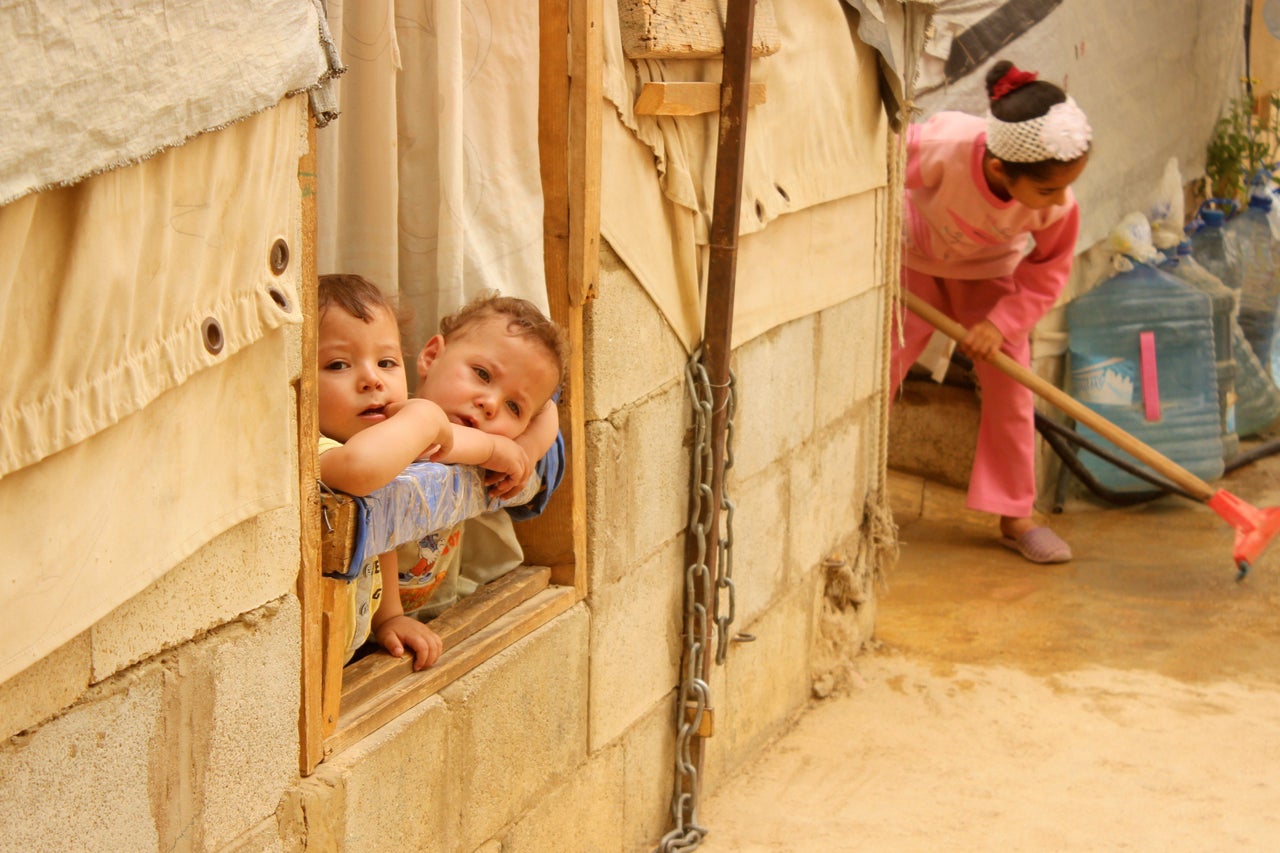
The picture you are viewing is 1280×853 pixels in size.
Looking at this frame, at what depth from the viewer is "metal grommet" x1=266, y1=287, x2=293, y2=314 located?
1609mm

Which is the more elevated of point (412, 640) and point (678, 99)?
point (678, 99)

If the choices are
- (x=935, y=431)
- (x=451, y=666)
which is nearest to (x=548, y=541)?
(x=451, y=666)

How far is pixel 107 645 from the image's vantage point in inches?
57.6

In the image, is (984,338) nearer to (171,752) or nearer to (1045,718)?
(1045,718)

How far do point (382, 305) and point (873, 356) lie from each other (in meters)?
2.45

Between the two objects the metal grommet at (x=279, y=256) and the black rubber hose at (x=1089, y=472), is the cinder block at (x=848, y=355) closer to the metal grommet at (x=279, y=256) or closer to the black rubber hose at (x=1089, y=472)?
the black rubber hose at (x=1089, y=472)

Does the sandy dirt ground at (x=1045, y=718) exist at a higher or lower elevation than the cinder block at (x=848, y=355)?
lower

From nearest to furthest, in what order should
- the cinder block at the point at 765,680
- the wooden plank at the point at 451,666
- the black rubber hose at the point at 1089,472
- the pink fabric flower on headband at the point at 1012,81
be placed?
the wooden plank at the point at 451,666 → the cinder block at the point at 765,680 → the pink fabric flower on headband at the point at 1012,81 → the black rubber hose at the point at 1089,472

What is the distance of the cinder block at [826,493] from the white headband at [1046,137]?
1.10 metres

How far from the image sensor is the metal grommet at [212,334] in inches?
58.3

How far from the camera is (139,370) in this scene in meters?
1.37

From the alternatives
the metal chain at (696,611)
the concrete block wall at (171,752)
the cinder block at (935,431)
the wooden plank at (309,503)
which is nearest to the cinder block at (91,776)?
the concrete block wall at (171,752)

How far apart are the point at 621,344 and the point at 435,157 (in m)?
0.54

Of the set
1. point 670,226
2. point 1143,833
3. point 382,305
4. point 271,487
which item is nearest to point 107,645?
point 271,487
